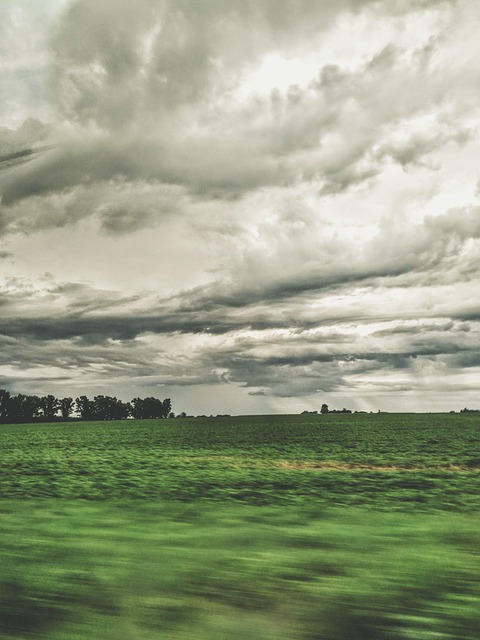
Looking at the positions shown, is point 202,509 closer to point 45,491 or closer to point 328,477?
point 45,491

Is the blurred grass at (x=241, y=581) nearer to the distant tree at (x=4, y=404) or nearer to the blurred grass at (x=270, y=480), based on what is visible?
the blurred grass at (x=270, y=480)

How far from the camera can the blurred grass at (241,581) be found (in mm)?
3939

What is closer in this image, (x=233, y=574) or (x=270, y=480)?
(x=233, y=574)

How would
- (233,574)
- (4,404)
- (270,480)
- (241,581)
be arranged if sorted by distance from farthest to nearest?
(4,404)
(270,480)
(233,574)
(241,581)

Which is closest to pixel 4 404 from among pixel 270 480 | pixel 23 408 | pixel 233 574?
pixel 23 408

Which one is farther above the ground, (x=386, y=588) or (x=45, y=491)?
(x=386, y=588)

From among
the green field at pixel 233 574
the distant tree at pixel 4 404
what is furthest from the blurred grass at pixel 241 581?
the distant tree at pixel 4 404

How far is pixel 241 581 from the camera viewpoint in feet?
15.3

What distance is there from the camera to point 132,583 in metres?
4.67

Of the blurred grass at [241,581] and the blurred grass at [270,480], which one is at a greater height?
the blurred grass at [241,581]

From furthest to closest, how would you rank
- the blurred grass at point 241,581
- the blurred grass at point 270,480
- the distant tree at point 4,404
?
the distant tree at point 4,404
the blurred grass at point 270,480
the blurred grass at point 241,581

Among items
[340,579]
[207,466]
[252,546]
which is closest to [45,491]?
[207,466]

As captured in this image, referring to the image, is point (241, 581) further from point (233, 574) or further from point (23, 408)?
point (23, 408)

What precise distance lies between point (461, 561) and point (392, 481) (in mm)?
18505
